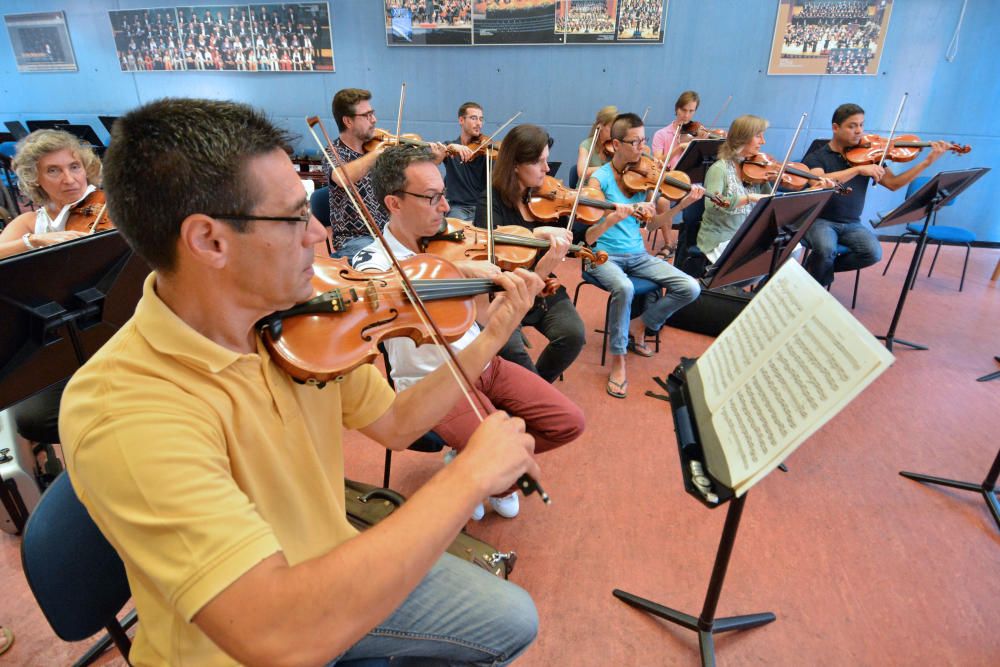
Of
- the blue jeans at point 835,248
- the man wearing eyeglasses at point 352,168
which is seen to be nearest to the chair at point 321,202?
the man wearing eyeglasses at point 352,168

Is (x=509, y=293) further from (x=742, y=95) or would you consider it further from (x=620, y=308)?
(x=742, y=95)

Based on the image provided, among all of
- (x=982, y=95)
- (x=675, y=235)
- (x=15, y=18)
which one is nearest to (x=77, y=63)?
(x=15, y=18)

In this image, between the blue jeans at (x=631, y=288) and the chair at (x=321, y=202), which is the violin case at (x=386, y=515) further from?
the chair at (x=321, y=202)

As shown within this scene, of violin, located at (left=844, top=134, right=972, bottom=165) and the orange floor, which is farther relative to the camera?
violin, located at (left=844, top=134, right=972, bottom=165)

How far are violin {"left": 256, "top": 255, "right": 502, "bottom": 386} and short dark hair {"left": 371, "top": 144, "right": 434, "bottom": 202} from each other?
46 cm

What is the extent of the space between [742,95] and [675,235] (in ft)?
Result: 5.71

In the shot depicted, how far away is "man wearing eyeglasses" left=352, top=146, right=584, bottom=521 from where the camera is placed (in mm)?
1899

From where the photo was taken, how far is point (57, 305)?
1.54 m

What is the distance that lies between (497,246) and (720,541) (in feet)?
5.34

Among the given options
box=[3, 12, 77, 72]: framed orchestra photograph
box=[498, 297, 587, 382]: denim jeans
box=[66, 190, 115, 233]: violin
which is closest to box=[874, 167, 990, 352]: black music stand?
box=[498, 297, 587, 382]: denim jeans

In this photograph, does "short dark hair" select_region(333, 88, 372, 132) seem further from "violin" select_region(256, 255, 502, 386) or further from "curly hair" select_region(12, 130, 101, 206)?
"violin" select_region(256, 255, 502, 386)

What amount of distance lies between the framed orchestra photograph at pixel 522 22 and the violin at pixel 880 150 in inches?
109

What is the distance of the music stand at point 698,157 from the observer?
179 inches

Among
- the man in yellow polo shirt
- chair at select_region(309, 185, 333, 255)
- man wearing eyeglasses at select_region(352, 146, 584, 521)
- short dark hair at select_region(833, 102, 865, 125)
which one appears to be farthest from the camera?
short dark hair at select_region(833, 102, 865, 125)
